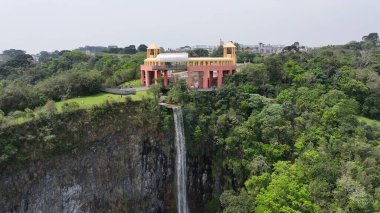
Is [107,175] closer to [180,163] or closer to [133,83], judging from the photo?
[180,163]

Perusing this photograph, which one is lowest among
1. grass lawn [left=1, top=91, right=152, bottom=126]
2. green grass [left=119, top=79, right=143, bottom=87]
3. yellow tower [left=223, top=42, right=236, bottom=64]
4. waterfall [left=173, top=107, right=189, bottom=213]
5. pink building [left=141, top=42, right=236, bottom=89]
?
waterfall [left=173, top=107, right=189, bottom=213]

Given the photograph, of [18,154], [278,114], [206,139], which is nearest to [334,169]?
Answer: [278,114]

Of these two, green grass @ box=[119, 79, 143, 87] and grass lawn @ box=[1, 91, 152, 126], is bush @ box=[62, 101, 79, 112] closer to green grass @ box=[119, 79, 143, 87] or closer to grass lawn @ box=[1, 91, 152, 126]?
grass lawn @ box=[1, 91, 152, 126]

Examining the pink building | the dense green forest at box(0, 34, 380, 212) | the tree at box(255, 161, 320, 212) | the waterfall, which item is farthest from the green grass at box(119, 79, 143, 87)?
the tree at box(255, 161, 320, 212)

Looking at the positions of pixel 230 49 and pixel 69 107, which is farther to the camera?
pixel 230 49

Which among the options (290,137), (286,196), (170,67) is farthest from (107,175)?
(290,137)

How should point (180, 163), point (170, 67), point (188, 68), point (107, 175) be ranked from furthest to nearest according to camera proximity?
1. point (188, 68)
2. point (170, 67)
3. point (180, 163)
4. point (107, 175)
